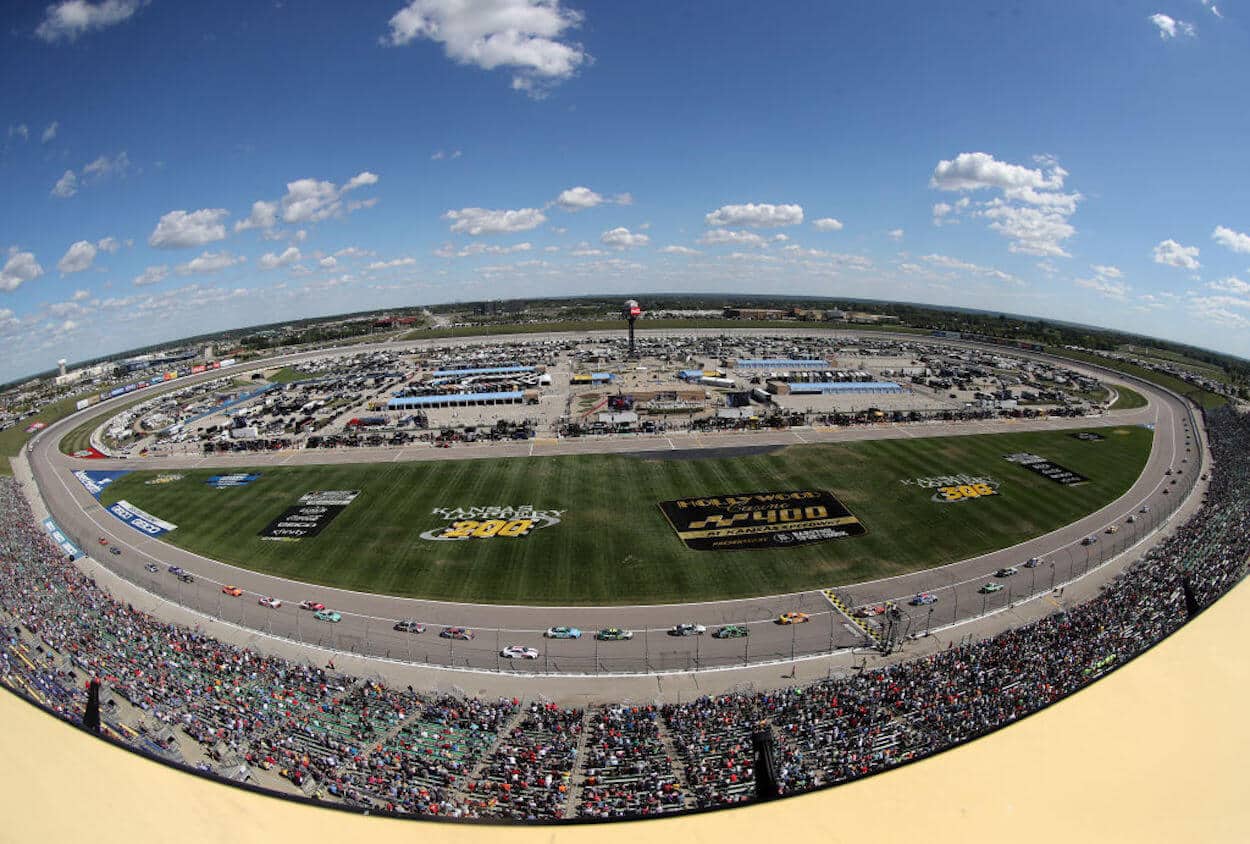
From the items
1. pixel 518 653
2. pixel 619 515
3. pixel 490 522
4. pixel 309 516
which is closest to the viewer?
pixel 518 653

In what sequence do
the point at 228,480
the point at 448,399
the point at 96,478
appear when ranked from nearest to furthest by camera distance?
1. the point at 228,480
2. the point at 96,478
3. the point at 448,399

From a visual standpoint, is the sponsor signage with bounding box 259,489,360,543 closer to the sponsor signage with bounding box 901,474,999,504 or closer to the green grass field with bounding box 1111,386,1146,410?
the sponsor signage with bounding box 901,474,999,504

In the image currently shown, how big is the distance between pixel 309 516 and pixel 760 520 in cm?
4034

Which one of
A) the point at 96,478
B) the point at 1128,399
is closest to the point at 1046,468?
the point at 1128,399

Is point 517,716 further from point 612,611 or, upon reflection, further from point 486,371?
point 486,371

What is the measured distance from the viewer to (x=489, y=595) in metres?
38.7

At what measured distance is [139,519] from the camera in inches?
2066

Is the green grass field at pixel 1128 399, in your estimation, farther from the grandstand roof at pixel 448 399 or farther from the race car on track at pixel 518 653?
the race car on track at pixel 518 653

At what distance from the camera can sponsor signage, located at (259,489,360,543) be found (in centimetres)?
4812

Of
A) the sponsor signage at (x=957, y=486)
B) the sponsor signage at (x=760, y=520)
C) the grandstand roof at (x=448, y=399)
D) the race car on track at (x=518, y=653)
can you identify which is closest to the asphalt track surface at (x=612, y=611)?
the race car on track at (x=518, y=653)

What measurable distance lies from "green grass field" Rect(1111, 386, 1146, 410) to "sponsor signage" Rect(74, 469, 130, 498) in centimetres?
13845

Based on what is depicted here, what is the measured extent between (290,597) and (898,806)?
1733 inches

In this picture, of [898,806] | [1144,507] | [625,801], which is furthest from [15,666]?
[1144,507]

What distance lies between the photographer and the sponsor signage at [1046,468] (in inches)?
2301
